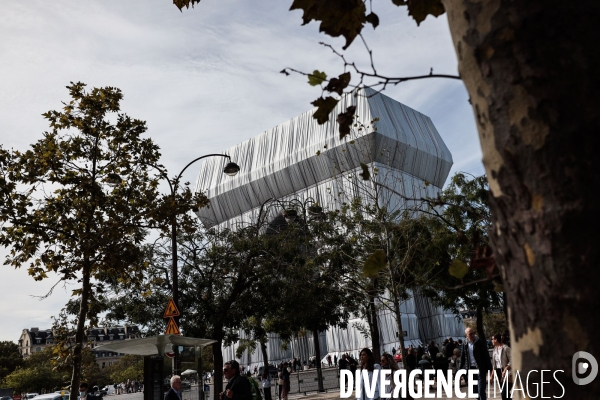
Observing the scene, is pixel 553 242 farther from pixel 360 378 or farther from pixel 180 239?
pixel 180 239

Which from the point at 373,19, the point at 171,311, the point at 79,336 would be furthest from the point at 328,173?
the point at 373,19

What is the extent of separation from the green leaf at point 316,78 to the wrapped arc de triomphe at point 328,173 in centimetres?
4944

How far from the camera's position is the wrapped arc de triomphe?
54531 millimetres

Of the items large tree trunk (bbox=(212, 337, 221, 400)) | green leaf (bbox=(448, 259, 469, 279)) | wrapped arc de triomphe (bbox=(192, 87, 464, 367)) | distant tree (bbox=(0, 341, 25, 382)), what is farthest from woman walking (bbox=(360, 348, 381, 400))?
distant tree (bbox=(0, 341, 25, 382))

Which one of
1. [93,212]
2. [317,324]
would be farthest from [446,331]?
[93,212]

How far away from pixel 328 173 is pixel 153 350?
45011mm

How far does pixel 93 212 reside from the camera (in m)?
13.5

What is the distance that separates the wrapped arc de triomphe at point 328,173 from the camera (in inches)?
2147

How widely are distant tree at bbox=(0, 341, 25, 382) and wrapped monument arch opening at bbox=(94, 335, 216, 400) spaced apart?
85.2 m

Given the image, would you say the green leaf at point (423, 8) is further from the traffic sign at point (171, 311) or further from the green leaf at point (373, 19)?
the traffic sign at point (171, 311)

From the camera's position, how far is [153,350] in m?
14.1

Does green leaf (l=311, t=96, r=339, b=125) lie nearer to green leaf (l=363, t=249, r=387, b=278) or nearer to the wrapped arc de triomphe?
green leaf (l=363, t=249, r=387, b=278)

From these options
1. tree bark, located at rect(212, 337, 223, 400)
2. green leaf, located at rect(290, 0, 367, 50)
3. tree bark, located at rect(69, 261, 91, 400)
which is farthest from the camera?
tree bark, located at rect(212, 337, 223, 400)

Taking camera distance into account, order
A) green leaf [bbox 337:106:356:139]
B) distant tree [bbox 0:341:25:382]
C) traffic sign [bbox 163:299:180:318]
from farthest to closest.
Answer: distant tree [bbox 0:341:25:382] → traffic sign [bbox 163:299:180:318] → green leaf [bbox 337:106:356:139]
